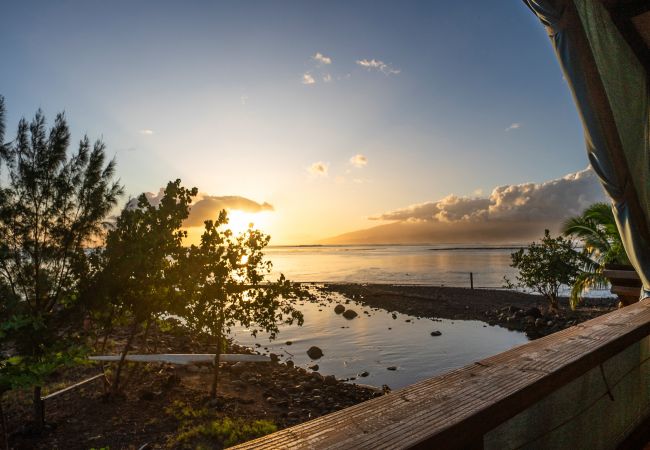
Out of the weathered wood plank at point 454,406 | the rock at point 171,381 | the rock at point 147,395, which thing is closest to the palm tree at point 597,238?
the weathered wood plank at point 454,406

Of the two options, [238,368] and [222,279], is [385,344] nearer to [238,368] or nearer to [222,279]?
[238,368]

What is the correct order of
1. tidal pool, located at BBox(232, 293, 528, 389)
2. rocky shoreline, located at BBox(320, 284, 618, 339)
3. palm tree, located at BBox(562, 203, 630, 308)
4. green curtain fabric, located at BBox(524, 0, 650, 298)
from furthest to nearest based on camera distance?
rocky shoreline, located at BBox(320, 284, 618, 339), tidal pool, located at BBox(232, 293, 528, 389), palm tree, located at BBox(562, 203, 630, 308), green curtain fabric, located at BBox(524, 0, 650, 298)

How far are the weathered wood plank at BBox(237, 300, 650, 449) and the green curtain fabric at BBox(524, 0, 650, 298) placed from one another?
Result: 8.22 ft

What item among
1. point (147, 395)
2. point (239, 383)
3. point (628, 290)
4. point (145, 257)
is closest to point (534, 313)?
point (239, 383)

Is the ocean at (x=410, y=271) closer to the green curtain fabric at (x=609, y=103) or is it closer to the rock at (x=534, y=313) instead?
the rock at (x=534, y=313)

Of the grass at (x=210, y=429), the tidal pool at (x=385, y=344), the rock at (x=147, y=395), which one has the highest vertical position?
the rock at (x=147, y=395)

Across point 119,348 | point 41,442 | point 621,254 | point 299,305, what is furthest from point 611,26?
point 299,305

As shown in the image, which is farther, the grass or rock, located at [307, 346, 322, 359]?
rock, located at [307, 346, 322, 359]

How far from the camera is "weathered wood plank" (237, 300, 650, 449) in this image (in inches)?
35.3

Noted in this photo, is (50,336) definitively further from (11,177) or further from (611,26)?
(611,26)

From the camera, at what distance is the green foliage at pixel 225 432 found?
25.7 feet

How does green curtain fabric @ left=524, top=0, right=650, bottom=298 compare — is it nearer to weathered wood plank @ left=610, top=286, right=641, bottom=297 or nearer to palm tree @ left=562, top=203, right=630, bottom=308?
weathered wood plank @ left=610, top=286, right=641, bottom=297

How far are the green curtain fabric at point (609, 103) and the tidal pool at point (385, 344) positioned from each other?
10834 millimetres

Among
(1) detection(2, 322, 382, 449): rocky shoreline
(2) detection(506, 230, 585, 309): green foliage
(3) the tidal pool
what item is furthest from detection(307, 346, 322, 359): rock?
(2) detection(506, 230, 585, 309): green foliage
